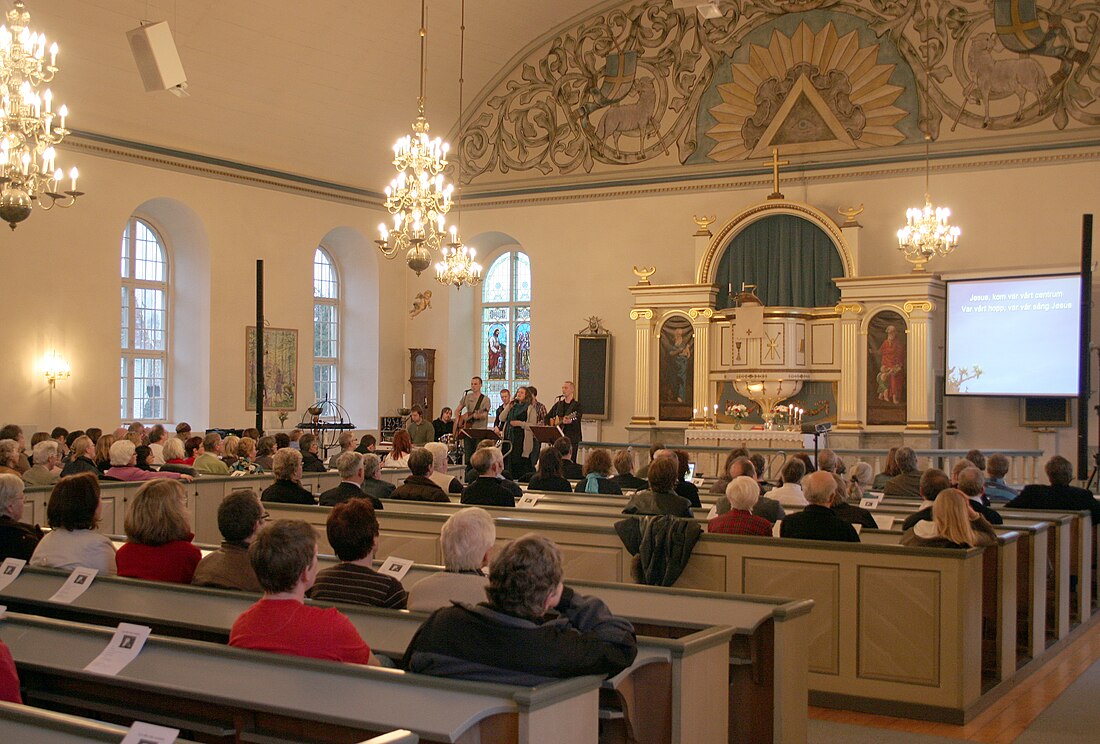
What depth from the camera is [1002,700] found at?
19.7 ft

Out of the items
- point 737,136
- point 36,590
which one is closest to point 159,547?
point 36,590

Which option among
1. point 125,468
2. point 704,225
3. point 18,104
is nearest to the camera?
point 18,104

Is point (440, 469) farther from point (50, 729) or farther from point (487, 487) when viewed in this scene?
point (50, 729)

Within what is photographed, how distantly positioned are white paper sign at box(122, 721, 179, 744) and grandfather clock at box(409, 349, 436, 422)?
622 inches

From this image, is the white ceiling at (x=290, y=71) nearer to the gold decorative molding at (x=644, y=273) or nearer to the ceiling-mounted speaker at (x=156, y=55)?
the ceiling-mounted speaker at (x=156, y=55)

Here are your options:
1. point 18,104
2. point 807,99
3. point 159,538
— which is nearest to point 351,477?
point 159,538

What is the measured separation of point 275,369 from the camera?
1650 cm

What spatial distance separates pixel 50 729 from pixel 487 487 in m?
5.37

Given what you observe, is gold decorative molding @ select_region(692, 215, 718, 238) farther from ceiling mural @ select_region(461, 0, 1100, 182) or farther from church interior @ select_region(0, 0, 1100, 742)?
ceiling mural @ select_region(461, 0, 1100, 182)

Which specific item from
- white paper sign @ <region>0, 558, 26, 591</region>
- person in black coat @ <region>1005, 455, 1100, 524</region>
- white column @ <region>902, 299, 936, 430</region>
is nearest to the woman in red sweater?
white paper sign @ <region>0, 558, 26, 591</region>

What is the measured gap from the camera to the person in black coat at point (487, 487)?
7.79 metres

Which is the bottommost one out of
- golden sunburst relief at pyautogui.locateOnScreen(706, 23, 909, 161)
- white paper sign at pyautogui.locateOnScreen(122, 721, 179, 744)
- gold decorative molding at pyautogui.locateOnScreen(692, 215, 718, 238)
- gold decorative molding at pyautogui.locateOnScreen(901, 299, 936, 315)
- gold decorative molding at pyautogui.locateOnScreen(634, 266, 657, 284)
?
white paper sign at pyautogui.locateOnScreen(122, 721, 179, 744)

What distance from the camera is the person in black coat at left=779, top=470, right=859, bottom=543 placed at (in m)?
5.89

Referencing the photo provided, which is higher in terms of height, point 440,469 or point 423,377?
point 423,377
